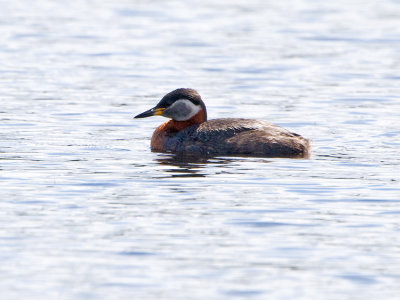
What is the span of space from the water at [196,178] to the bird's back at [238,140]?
325 mm

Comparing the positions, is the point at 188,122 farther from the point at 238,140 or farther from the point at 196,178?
the point at 196,178

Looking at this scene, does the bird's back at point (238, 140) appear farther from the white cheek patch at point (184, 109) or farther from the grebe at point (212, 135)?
the white cheek patch at point (184, 109)

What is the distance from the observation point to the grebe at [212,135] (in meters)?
14.8

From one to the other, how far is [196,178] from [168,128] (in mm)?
2865

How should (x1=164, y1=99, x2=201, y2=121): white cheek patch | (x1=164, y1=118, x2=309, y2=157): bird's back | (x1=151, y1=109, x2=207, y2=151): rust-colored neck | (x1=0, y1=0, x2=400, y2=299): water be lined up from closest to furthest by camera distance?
1. (x1=0, y1=0, x2=400, y2=299): water
2. (x1=164, y1=118, x2=309, y2=157): bird's back
3. (x1=151, y1=109, x2=207, y2=151): rust-colored neck
4. (x1=164, y1=99, x2=201, y2=121): white cheek patch

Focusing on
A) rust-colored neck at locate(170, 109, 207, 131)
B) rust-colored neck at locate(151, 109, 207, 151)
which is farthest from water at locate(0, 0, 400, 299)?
rust-colored neck at locate(170, 109, 207, 131)

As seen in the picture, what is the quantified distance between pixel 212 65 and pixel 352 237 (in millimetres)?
15553

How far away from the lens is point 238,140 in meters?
15.0

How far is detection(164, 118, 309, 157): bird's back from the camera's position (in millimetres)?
14820

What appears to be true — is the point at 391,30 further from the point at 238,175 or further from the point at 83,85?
the point at 238,175

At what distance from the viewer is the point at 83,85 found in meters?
22.3

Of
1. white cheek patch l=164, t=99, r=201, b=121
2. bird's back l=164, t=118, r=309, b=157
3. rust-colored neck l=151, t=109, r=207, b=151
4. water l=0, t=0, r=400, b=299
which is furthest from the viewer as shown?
white cheek patch l=164, t=99, r=201, b=121

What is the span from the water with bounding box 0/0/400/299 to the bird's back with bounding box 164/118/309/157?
33 centimetres

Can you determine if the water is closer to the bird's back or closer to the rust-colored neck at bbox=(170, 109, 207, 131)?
the bird's back
